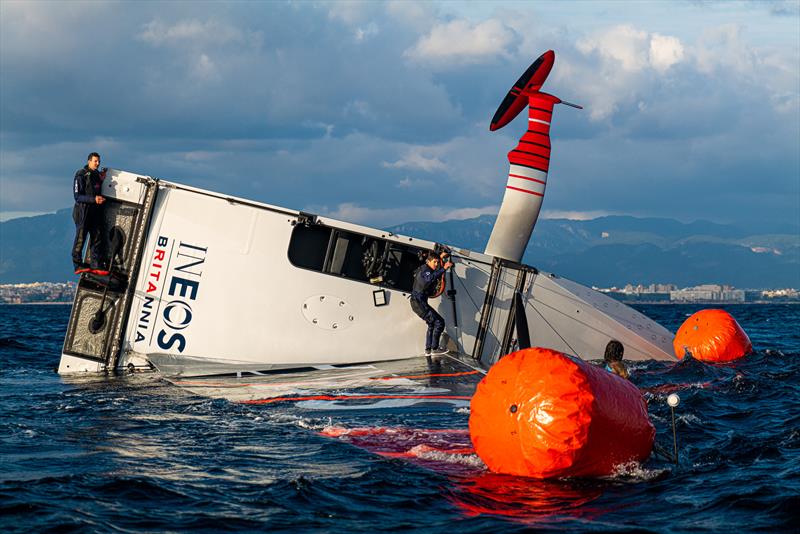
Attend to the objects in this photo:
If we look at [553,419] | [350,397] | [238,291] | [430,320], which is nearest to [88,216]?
[238,291]

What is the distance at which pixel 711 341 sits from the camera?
79.3 ft

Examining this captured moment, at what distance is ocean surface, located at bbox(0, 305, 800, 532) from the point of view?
904 centimetres

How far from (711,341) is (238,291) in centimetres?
1277

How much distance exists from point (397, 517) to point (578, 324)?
43.8ft

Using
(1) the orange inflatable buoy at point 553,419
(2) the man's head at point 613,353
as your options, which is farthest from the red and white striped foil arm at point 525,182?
(1) the orange inflatable buoy at point 553,419

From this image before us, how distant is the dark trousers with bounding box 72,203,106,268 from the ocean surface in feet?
9.90

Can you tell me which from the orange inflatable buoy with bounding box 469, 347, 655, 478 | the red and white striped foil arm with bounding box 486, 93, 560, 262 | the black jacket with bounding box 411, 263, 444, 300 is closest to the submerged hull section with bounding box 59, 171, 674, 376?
the black jacket with bounding box 411, 263, 444, 300

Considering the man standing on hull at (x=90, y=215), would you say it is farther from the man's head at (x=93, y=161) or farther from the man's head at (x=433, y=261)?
the man's head at (x=433, y=261)

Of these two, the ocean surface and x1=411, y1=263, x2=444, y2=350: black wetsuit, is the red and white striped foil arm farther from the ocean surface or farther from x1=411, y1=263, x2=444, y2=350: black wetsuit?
the ocean surface

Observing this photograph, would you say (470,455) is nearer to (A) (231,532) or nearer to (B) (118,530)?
(A) (231,532)

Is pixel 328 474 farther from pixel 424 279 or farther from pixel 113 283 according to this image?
pixel 113 283

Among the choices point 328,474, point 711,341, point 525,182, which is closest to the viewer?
point 328,474

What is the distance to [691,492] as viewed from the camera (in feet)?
33.6

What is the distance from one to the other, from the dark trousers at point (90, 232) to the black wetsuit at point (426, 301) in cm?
637
